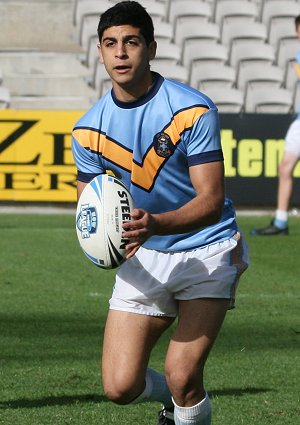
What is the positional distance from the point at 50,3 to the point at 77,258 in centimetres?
1144

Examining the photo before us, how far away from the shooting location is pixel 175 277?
205 inches

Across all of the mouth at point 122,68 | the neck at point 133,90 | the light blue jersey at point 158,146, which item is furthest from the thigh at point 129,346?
the mouth at point 122,68

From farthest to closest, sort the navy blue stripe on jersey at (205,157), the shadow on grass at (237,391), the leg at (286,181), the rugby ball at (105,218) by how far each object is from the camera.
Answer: the leg at (286,181)
the shadow on grass at (237,391)
the navy blue stripe on jersey at (205,157)
the rugby ball at (105,218)

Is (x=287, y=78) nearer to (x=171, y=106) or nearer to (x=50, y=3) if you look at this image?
(x=50, y=3)

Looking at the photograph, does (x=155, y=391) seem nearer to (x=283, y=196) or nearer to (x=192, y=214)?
(x=192, y=214)

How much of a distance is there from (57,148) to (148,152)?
11.3 meters

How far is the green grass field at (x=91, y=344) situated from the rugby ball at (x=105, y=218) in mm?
1261

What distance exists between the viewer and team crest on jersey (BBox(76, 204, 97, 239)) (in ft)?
16.3

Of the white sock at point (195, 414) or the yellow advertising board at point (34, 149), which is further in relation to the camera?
the yellow advertising board at point (34, 149)

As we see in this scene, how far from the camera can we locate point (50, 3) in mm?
22750

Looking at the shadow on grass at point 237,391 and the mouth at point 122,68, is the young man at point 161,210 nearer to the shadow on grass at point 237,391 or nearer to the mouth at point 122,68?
the mouth at point 122,68

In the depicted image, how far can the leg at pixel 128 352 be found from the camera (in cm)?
520

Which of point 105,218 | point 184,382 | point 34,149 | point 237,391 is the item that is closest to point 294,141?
point 34,149

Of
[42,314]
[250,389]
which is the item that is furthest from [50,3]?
[250,389]
